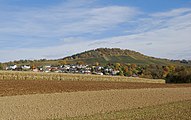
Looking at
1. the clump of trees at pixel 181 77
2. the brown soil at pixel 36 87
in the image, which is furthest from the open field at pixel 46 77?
the clump of trees at pixel 181 77

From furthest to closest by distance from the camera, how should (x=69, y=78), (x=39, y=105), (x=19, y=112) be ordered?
(x=69, y=78) → (x=39, y=105) → (x=19, y=112)

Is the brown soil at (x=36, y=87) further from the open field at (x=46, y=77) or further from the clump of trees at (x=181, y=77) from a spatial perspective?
the clump of trees at (x=181, y=77)

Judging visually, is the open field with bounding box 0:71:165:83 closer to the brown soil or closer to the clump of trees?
the brown soil

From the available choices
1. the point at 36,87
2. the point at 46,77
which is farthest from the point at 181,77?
the point at 36,87

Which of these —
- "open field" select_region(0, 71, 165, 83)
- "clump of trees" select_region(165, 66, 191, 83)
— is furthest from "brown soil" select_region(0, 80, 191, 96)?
"clump of trees" select_region(165, 66, 191, 83)

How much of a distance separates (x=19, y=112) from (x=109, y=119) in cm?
723

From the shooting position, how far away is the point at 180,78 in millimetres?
96938

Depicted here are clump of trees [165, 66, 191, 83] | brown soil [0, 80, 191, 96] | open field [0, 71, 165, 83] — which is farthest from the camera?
clump of trees [165, 66, 191, 83]

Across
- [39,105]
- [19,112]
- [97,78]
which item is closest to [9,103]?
[39,105]

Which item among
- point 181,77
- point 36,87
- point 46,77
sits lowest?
point 36,87

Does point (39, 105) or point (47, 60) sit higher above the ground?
point (47, 60)

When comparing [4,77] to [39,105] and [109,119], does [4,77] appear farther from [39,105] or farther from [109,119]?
[109,119]

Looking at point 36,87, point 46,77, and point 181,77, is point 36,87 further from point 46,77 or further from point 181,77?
point 181,77

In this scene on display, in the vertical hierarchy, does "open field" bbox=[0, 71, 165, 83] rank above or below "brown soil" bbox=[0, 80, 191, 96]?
above
